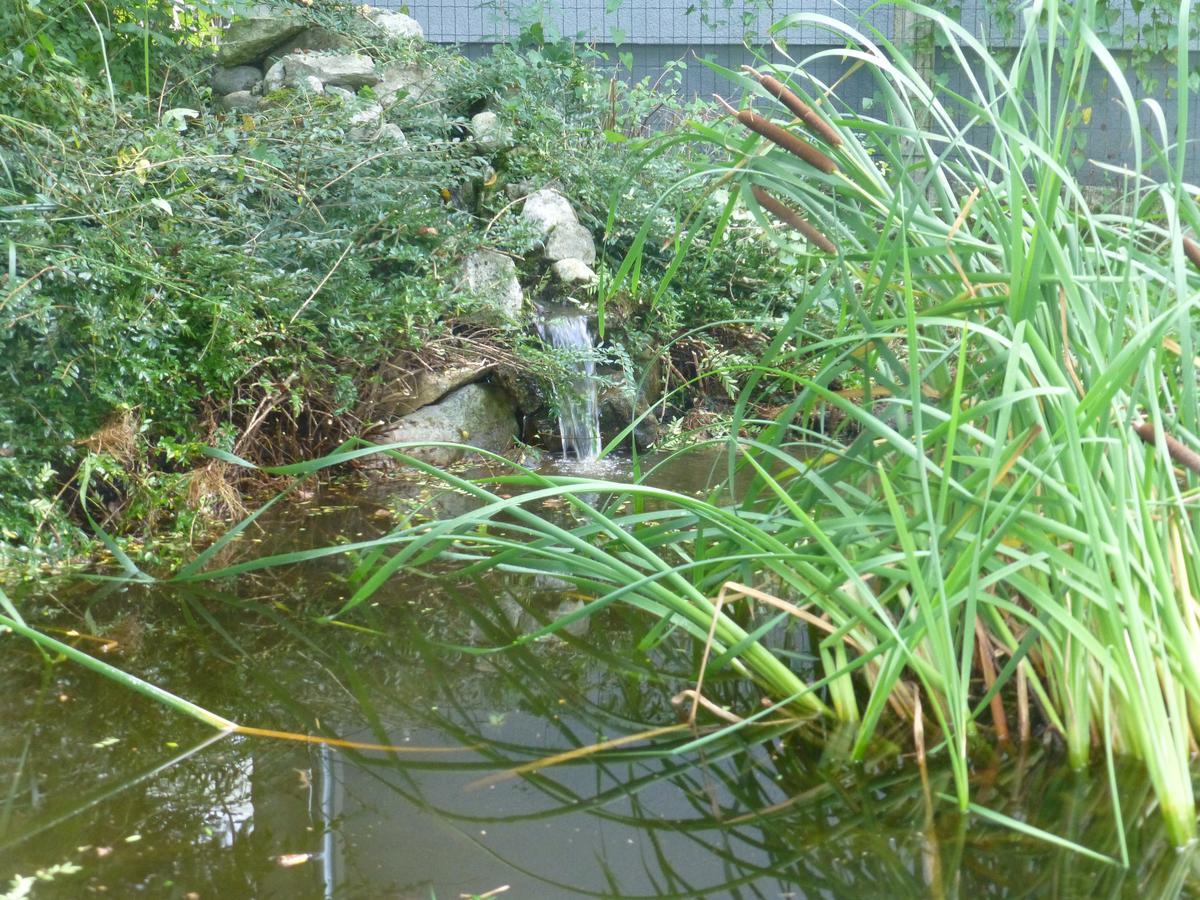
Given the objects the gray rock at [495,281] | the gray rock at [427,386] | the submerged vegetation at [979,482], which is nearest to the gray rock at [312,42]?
the gray rock at [495,281]

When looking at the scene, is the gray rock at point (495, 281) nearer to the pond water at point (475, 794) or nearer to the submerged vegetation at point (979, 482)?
the pond water at point (475, 794)

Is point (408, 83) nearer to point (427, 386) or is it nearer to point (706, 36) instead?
point (427, 386)

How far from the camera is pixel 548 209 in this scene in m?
5.50

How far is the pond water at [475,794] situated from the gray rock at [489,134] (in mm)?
3589

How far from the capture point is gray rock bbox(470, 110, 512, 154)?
552cm

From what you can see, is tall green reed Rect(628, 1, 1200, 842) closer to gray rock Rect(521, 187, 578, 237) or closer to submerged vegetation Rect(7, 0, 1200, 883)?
submerged vegetation Rect(7, 0, 1200, 883)

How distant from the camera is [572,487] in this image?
68.8 inches

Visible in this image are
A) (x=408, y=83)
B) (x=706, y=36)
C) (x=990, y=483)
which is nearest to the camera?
(x=990, y=483)

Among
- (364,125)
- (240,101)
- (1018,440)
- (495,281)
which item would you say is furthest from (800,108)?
(240,101)

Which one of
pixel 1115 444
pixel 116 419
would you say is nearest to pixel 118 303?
pixel 116 419

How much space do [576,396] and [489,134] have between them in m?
1.48

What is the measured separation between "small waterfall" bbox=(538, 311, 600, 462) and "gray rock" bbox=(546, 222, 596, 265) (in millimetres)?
340

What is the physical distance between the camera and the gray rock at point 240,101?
220 inches

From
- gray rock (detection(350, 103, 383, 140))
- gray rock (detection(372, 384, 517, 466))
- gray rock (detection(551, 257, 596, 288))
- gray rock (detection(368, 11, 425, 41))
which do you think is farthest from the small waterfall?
gray rock (detection(368, 11, 425, 41))
